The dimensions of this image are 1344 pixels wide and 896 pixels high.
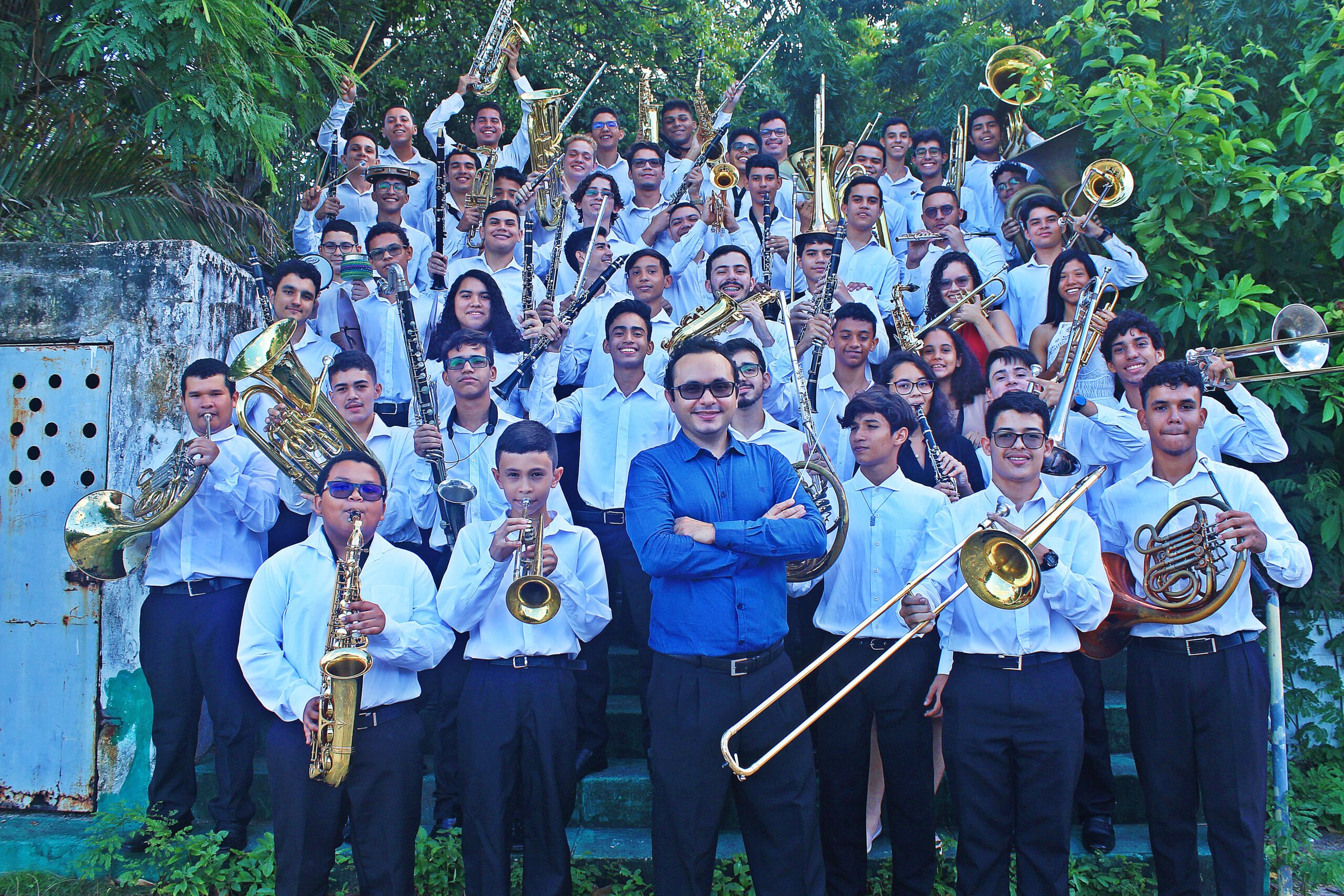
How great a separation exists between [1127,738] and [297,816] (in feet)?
13.8

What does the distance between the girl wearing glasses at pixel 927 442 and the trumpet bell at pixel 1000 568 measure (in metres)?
0.88

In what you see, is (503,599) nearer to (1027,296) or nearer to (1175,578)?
(1175,578)

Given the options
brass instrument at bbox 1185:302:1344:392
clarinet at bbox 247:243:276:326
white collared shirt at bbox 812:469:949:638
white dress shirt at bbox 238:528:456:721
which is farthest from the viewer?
clarinet at bbox 247:243:276:326

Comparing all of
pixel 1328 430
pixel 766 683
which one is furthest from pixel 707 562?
pixel 1328 430

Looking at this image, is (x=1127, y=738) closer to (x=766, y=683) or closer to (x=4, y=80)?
(x=766, y=683)

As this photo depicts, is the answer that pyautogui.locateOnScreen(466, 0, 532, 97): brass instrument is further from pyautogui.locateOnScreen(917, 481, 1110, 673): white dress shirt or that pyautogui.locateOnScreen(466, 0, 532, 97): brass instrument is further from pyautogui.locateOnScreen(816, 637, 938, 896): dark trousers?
pyautogui.locateOnScreen(816, 637, 938, 896): dark trousers

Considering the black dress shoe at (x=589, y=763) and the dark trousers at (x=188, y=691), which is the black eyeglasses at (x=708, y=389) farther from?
the dark trousers at (x=188, y=691)

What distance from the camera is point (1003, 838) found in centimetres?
390

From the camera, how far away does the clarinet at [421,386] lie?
4844 mm

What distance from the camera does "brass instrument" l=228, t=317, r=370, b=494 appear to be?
4.66 metres

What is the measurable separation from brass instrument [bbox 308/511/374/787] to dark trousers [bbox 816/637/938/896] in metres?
2.03

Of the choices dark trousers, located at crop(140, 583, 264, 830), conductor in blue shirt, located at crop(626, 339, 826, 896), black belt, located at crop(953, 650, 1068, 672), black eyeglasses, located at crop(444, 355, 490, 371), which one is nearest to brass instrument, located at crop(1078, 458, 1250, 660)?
black belt, located at crop(953, 650, 1068, 672)

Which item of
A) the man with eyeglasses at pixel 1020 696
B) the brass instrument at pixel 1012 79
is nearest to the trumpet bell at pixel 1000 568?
the man with eyeglasses at pixel 1020 696

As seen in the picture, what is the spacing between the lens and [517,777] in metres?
4.03
